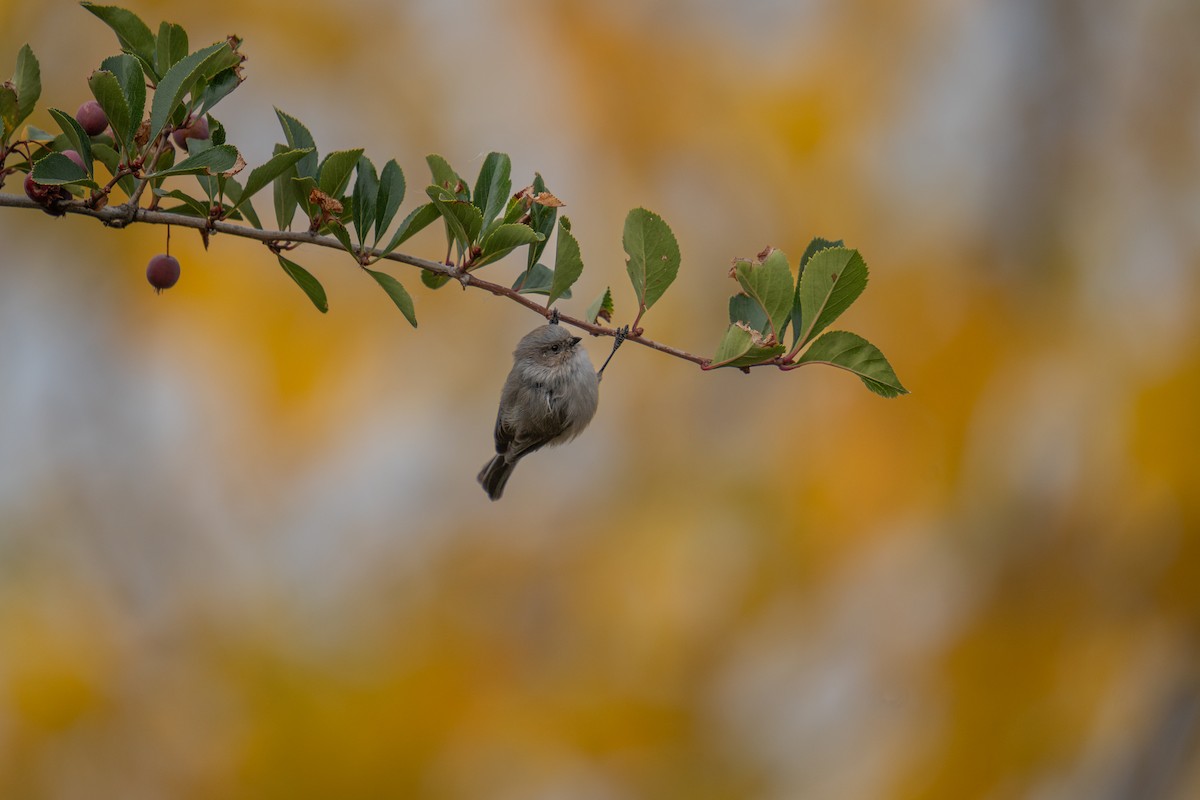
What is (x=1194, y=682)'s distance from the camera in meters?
5.82

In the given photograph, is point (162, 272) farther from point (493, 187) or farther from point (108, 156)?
point (493, 187)

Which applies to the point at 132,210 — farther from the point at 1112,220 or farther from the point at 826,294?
the point at 1112,220

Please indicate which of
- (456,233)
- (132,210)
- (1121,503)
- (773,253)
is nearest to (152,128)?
(132,210)

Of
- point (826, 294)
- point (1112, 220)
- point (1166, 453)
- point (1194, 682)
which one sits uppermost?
point (1112, 220)

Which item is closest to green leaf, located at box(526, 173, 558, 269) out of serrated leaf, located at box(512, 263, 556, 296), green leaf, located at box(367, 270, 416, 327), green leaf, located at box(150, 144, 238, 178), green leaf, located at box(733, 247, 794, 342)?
serrated leaf, located at box(512, 263, 556, 296)

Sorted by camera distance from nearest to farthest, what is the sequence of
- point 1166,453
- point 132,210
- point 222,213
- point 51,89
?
point 132,210 → point 222,213 → point 51,89 → point 1166,453

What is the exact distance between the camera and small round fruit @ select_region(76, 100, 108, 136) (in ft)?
4.25

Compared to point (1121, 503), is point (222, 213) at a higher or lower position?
lower

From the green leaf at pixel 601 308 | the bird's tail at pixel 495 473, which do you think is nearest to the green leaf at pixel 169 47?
the green leaf at pixel 601 308

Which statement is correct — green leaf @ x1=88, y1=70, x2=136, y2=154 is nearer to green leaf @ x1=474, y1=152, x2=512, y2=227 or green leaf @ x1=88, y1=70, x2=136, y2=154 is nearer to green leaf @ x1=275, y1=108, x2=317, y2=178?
green leaf @ x1=275, y1=108, x2=317, y2=178

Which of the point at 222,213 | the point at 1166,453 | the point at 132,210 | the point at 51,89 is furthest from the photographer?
the point at 1166,453

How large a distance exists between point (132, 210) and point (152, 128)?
0.11 metres

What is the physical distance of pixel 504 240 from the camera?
1294 mm

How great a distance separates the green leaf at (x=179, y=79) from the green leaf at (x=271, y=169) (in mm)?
114
